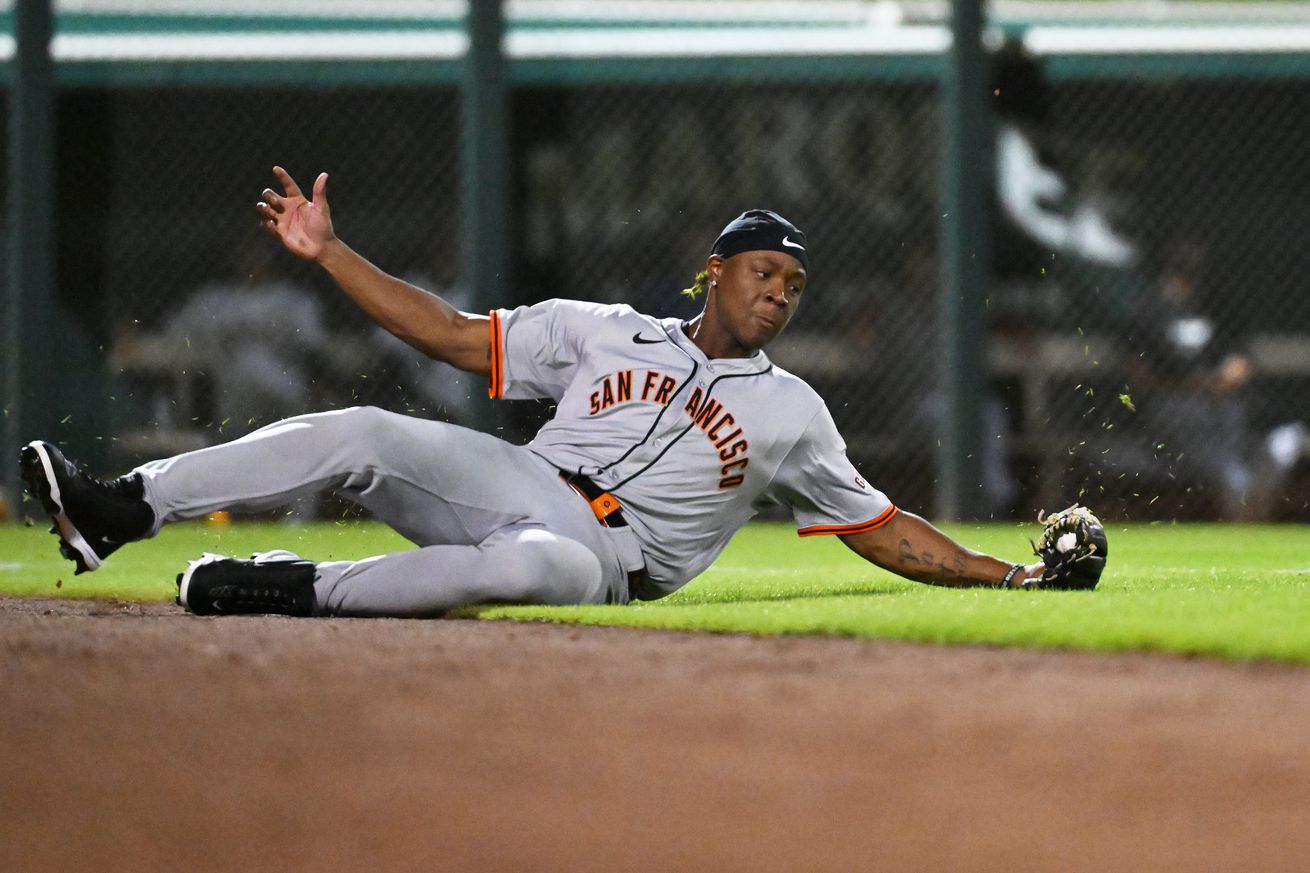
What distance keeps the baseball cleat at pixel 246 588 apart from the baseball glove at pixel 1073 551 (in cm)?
186

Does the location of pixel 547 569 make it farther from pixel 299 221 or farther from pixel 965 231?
pixel 965 231

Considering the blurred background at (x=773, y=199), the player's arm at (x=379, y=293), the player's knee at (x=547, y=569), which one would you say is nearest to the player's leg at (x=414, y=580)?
the player's knee at (x=547, y=569)

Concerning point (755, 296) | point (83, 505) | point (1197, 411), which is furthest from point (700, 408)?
point (1197, 411)

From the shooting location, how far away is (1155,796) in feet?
7.06

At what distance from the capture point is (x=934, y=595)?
4344 millimetres

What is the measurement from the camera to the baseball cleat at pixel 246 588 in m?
4.20

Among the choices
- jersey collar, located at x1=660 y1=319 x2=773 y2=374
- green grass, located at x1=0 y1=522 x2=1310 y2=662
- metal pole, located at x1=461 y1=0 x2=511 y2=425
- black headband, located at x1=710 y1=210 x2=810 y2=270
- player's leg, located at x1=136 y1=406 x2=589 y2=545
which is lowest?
green grass, located at x1=0 y1=522 x2=1310 y2=662

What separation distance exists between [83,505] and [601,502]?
1221mm

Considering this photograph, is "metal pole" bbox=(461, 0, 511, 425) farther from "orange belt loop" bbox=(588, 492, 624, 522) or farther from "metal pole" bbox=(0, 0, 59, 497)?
"orange belt loop" bbox=(588, 492, 624, 522)

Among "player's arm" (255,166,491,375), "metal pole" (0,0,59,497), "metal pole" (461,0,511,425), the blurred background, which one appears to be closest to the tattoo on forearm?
"player's arm" (255,166,491,375)

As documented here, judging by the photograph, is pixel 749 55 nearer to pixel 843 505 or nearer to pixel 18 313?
pixel 18 313

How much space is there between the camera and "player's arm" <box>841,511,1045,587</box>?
449cm

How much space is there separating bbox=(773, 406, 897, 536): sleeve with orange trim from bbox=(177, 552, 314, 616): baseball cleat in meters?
1.23

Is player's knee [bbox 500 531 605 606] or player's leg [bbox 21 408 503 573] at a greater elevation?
player's leg [bbox 21 408 503 573]
